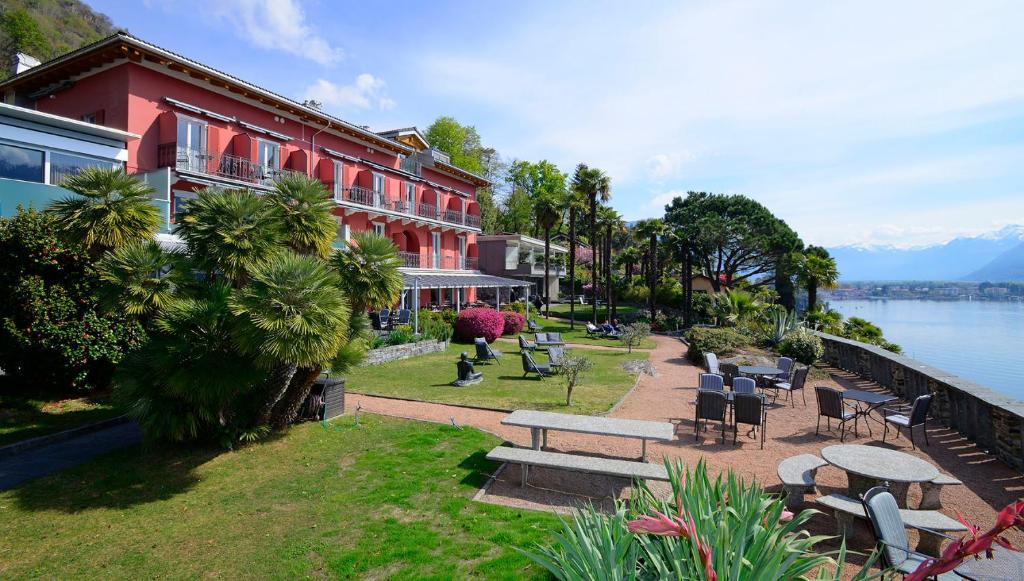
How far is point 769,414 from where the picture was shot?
1134cm

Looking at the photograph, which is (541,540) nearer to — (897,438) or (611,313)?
(897,438)

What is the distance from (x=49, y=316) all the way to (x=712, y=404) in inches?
491

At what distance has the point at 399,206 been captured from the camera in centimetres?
2973

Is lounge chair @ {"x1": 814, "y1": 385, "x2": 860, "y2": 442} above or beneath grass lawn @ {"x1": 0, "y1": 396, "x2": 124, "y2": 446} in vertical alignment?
above

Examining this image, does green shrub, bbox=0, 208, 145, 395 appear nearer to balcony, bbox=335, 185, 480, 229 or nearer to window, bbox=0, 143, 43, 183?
window, bbox=0, 143, 43, 183

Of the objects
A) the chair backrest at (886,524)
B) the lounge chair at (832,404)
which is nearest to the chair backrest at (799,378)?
the lounge chair at (832,404)

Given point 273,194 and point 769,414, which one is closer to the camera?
point 273,194

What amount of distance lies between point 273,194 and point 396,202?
20.4 metres

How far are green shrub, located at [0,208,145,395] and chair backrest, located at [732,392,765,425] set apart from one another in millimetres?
11085

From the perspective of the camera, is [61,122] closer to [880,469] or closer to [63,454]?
[63,454]

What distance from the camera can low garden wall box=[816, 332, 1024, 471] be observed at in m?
7.77

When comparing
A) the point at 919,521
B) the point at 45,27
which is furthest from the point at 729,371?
the point at 45,27


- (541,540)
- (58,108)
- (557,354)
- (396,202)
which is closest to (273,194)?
(541,540)

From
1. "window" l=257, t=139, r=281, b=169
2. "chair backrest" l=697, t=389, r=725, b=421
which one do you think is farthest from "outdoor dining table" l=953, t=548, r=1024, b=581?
"window" l=257, t=139, r=281, b=169
